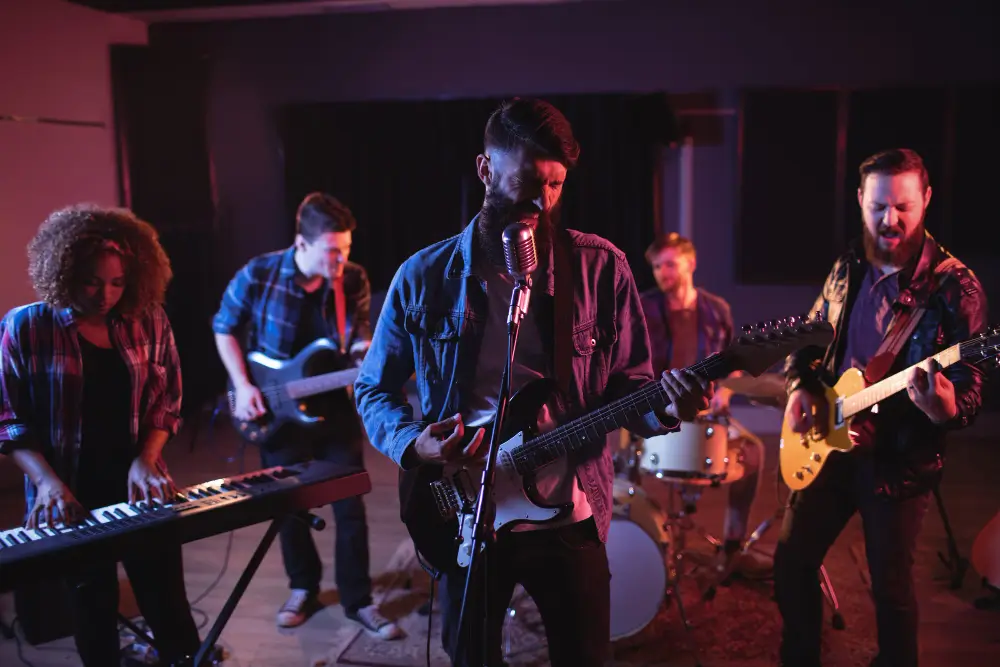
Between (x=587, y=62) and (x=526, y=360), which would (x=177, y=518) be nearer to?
(x=526, y=360)

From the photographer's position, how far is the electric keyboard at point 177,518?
223 centimetres

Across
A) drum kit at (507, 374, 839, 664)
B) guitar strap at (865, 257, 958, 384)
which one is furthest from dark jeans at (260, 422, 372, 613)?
guitar strap at (865, 257, 958, 384)

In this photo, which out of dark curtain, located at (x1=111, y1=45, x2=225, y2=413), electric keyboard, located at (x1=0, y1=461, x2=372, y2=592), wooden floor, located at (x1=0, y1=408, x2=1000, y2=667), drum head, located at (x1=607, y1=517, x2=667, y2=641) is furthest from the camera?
dark curtain, located at (x1=111, y1=45, x2=225, y2=413)

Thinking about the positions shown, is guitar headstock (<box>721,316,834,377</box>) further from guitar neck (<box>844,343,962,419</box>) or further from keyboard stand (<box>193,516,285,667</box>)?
keyboard stand (<box>193,516,285,667</box>)

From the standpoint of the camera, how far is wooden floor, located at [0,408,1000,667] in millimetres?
3613

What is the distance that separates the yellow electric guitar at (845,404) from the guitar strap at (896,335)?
44mm

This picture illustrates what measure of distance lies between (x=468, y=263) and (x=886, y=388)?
1456 millimetres

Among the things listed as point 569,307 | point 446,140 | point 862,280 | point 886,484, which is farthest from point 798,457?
point 446,140

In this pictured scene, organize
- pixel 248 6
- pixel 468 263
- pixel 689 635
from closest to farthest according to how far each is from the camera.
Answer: pixel 468 263, pixel 689 635, pixel 248 6

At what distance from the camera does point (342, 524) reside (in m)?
3.84

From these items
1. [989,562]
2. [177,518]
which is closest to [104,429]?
[177,518]

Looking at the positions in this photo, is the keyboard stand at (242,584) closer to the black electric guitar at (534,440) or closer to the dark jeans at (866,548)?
the black electric guitar at (534,440)

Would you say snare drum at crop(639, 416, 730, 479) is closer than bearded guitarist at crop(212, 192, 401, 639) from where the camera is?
Yes

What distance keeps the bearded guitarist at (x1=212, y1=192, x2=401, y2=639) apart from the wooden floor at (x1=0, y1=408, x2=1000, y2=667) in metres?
0.18
